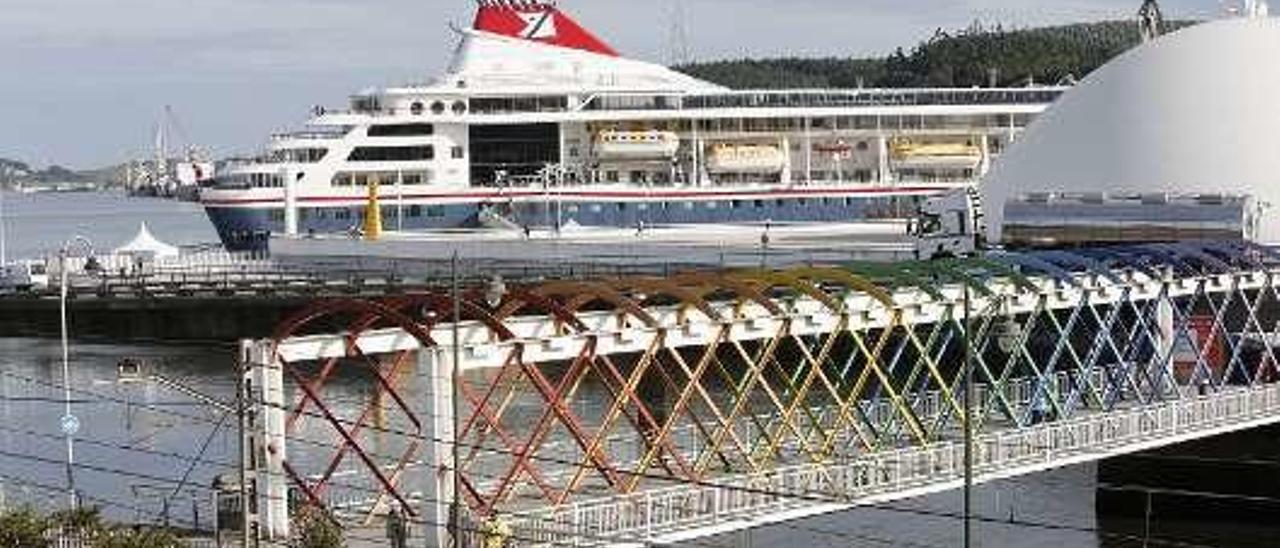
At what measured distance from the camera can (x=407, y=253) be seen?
94.3 m

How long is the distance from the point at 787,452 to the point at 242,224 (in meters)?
68.5

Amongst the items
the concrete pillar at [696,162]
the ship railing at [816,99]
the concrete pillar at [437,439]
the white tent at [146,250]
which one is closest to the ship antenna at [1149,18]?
the ship railing at [816,99]

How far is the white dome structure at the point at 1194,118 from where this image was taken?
250 ft

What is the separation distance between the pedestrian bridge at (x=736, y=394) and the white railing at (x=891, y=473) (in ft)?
0.15

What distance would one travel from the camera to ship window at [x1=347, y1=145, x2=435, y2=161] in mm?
104794

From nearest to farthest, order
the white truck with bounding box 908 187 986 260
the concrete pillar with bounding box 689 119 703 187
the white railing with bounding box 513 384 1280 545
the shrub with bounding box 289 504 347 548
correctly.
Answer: the shrub with bounding box 289 504 347 548
the white railing with bounding box 513 384 1280 545
the white truck with bounding box 908 187 986 260
the concrete pillar with bounding box 689 119 703 187

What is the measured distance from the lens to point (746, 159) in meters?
111

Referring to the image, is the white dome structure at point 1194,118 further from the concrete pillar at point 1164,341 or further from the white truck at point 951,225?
the concrete pillar at point 1164,341

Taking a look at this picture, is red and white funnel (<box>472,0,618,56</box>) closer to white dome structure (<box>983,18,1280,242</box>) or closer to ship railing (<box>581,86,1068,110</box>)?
ship railing (<box>581,86,1068,110</box>)

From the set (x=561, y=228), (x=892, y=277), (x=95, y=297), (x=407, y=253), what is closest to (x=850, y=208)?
(x=561, y=228)

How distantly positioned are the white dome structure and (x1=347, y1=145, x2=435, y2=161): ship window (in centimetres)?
3698

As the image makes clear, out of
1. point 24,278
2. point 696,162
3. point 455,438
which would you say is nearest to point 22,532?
point 455,438

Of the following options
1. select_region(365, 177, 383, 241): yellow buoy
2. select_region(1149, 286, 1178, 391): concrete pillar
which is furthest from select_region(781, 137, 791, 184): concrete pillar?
select_region(1149, 286, 1178, 391): concrete pillar

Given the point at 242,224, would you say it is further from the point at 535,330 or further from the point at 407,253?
the point at 535,330
